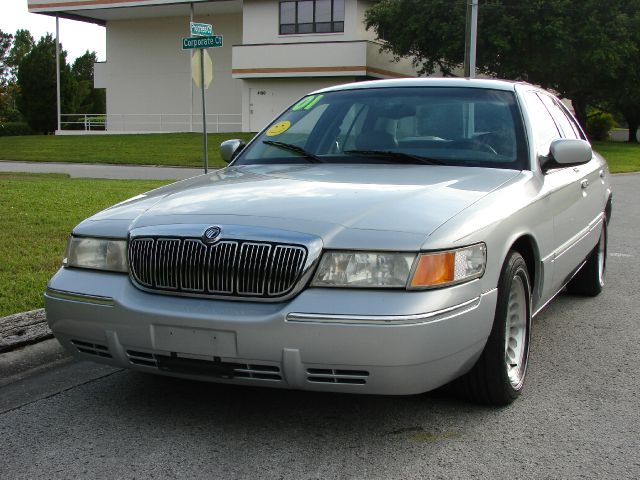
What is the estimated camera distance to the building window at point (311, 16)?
38.8 m

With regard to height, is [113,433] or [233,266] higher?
[233,266]

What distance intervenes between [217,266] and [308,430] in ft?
2.88

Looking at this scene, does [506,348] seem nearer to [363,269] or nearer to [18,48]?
[363,269]

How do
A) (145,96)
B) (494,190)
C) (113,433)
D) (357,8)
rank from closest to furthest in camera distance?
(113,433), (494,190), (357,8), (145,96)

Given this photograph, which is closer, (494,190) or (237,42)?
(494,190)

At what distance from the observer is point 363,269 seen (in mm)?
3312

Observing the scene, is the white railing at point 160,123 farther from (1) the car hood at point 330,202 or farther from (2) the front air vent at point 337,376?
(2) the front air vent at point 337,376

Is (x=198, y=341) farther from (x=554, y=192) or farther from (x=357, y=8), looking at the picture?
(x=357, y=8)

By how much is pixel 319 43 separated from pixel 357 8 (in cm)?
239

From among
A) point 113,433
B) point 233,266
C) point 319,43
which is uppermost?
point 319,43

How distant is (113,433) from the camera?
12.1 ft

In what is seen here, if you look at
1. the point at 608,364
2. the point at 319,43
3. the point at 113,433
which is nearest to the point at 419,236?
the point at 113,433

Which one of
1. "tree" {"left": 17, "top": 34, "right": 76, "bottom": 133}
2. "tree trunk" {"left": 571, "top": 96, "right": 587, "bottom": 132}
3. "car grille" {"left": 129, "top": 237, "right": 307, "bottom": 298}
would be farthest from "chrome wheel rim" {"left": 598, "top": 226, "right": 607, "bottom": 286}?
"tree" {"left": 17, "top": 34, "right": 76, "bottom": 133}

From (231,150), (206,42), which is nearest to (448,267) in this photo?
(231,150)
